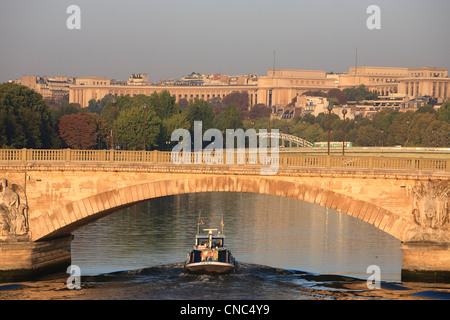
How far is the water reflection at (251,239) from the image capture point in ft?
187

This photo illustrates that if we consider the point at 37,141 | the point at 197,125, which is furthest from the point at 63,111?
the point at 37,141

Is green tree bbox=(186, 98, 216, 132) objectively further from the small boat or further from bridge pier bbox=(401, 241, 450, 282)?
bridge pier bbox=(401, 241, 450, 282)

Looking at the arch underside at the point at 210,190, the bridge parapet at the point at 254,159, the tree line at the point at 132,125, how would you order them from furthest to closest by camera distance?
the tree line at the point at 132,125 < the bridge parapet at the point at 254,159 < the arch underside at the point at 210,190

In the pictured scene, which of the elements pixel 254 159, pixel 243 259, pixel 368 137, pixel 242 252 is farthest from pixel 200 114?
pixel 254 159

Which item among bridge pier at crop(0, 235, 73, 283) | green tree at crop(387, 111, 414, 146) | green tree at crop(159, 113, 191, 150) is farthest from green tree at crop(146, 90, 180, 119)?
bridge pier at crop(0, 235, 73, 283)

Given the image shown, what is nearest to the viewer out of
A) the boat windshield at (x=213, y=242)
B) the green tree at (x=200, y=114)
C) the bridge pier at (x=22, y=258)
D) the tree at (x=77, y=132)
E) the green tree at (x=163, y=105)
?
the bridge pier at (x=22, y=258)

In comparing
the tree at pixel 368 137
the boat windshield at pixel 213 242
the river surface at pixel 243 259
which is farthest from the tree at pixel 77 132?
the tree at pixel 368 137

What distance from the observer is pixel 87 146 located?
120 metres

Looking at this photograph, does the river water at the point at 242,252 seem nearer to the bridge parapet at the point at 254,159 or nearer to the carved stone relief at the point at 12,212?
the carved stone relief at the point at 12,212

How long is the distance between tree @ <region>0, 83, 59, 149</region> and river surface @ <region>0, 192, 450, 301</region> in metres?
21.0

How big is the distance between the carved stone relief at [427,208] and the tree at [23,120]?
56106 millimetres

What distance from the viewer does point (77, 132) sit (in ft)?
389

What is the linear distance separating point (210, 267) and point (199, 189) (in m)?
5.71
